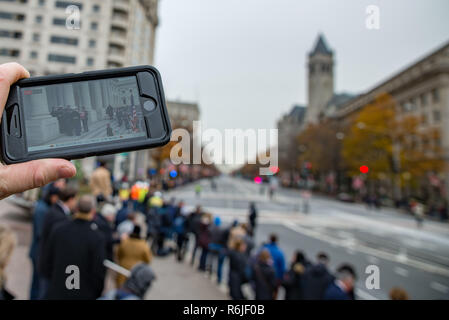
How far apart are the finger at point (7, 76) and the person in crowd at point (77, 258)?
1.12m

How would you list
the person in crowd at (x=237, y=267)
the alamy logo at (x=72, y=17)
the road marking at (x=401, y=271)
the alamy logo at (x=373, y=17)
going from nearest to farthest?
the alamy logo at (x=72, y=17) < the alamy logo at (x=373, y=17) < the person in crowd at (x=237, y=267) < the road marking at (x=401, y=271)

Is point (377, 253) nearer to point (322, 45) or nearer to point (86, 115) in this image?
point (322, 45)

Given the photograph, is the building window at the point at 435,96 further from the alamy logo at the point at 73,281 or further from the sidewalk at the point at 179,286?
the alamy logo at the point at 73,281

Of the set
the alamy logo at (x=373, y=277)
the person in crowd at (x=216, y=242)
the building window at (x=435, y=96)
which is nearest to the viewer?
the alamy logo at (x=373, y=277)

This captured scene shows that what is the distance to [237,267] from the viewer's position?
192 inches

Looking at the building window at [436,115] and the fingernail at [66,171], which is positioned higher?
the building window at [436,115]

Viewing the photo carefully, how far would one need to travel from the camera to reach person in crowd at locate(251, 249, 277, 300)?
3.94 metres

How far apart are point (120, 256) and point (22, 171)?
11.7 ft

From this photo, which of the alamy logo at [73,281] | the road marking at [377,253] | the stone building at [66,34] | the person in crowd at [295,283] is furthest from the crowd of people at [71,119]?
the road marking at [377,253]

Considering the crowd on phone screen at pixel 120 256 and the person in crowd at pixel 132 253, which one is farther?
the person in crowd at pixel 132 253

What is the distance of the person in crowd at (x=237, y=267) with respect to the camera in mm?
4270

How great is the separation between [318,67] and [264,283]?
17.4 meters
